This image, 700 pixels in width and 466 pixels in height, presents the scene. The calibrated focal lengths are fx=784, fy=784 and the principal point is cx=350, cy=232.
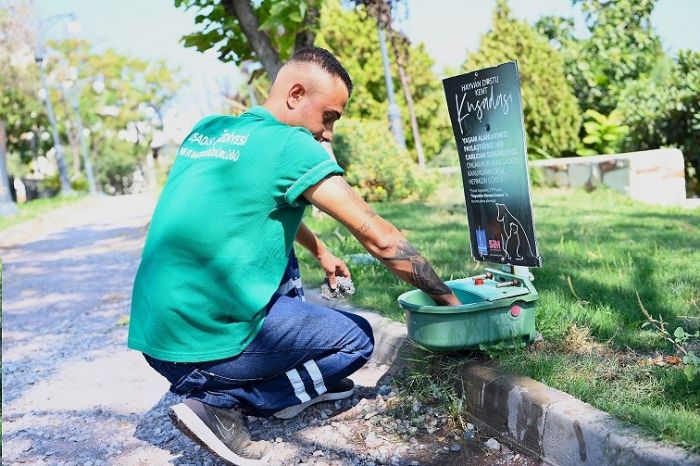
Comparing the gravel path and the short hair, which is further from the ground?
the short hair

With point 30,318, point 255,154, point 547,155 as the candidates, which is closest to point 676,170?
point 547,155

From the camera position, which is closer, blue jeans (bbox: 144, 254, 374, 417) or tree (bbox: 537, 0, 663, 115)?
blue jeans (bbox: 144, 254, 374, 417)

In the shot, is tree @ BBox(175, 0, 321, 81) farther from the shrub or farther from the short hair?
the shrub

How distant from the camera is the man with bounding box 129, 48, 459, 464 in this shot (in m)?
2.82

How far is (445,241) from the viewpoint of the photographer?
21.8 feet

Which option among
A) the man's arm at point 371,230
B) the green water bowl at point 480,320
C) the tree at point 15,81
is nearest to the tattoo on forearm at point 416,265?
the man's arm at point 371,230

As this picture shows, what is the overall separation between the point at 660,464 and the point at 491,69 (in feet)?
5.72

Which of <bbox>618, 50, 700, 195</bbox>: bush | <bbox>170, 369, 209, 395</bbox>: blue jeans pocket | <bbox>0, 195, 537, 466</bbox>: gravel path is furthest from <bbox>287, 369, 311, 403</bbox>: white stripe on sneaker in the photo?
<bbox>618, 50, 700, 195</bbox>: bush

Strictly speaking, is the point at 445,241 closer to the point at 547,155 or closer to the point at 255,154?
the point at 255,154

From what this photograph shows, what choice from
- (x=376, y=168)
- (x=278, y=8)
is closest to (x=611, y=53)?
(x=376, y=168)

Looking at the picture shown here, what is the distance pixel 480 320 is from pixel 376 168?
30.5 feet

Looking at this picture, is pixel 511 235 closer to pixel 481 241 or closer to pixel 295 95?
pixel 481 241

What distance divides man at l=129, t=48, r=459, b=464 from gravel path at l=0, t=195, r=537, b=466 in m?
0.31

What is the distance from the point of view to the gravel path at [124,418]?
3094 millimetres
